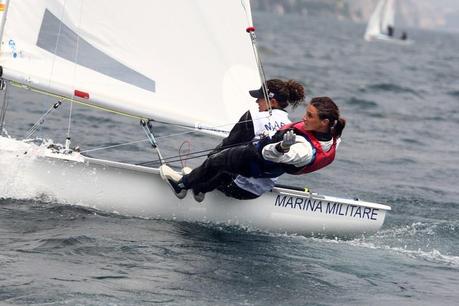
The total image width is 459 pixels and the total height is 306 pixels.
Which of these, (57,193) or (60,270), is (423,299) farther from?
(57,193)

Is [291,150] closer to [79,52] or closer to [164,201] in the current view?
[164,201]

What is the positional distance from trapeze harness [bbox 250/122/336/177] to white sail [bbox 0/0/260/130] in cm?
58

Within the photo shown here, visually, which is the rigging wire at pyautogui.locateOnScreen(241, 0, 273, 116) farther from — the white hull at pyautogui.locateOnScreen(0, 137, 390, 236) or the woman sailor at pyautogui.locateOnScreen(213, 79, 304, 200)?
the white hull at pyautogui.locateOnScreen(0, 137, 390, 236)

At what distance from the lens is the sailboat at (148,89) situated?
6.36m

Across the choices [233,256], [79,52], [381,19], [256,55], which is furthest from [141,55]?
[381,19]

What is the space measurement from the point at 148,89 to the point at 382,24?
171ft

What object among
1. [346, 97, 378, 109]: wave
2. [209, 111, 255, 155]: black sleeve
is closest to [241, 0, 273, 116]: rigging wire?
[209, 111, 255, 155]: black sleeve

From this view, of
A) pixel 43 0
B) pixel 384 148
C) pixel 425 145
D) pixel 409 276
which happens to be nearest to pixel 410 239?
pixel 409 276

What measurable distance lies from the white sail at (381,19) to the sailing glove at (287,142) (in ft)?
159

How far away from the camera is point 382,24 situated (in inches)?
2247

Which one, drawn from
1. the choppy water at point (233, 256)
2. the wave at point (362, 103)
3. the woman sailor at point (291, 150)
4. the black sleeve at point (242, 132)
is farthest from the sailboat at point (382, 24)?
the woman sailor at point (291, 150)

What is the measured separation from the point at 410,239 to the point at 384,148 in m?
4.97

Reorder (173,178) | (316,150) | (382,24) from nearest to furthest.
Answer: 1. (316,150)
2. (173,178)
3. (382,24)

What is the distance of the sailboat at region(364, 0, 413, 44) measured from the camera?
53844 millimetres
